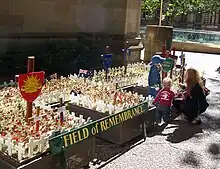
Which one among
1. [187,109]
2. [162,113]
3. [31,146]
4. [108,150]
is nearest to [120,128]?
[108,150]

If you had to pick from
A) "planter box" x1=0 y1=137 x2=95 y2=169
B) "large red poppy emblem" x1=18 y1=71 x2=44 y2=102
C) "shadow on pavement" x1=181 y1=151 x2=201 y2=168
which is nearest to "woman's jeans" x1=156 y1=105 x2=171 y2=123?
"shadow on pavement" x1=181 y1=151 x2=201 y2=168

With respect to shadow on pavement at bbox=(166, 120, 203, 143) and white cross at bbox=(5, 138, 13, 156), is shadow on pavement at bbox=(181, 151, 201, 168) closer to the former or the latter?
shadow on pavement at bbox=(166, 120, 203, 143)

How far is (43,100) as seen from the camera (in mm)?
5891

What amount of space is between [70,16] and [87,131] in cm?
866

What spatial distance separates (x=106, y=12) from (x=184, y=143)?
9.19 m

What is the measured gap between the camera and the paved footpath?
4.82 meters

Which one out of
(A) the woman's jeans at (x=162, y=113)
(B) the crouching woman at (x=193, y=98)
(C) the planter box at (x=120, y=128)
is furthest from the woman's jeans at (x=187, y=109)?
(C) the planter box at (x=120, y=128)

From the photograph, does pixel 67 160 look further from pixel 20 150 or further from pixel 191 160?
pixel 191 160

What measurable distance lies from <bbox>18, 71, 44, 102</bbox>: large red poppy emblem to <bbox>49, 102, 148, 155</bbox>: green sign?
638mm

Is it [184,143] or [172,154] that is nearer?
[172,154]

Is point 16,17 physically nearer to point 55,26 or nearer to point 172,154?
point 55,26

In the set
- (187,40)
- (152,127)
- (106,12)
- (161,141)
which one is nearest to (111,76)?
(152,127)

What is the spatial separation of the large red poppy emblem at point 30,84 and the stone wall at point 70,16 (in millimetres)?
6784

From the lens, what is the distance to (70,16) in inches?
482
